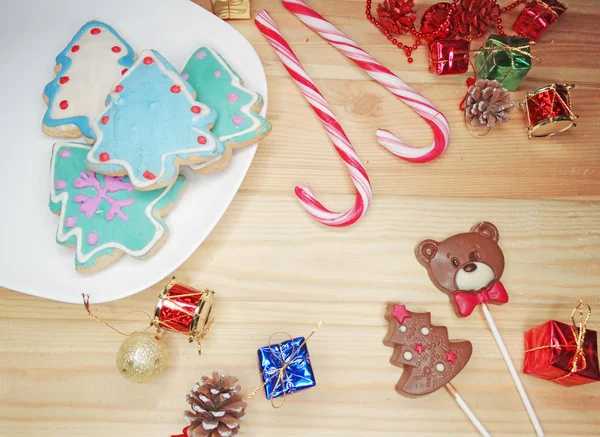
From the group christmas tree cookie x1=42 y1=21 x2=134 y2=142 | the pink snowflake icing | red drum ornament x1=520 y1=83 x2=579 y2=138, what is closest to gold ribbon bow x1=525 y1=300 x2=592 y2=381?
red drum ornament x1=520 y1=83 x2=579 y2=138

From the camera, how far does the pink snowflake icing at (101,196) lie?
1.09m

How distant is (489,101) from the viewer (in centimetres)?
126

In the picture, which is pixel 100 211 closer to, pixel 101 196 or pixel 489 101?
pixel 101 196

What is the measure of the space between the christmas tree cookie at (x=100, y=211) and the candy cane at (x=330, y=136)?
0.97 feet

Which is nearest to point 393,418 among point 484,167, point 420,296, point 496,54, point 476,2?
point 420,296

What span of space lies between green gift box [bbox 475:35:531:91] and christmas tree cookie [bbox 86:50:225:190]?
0.67m

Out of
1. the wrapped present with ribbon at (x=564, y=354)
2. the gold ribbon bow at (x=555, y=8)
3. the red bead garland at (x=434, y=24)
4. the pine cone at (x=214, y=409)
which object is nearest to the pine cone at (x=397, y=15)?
the red bead garland at (x=434, y=24)

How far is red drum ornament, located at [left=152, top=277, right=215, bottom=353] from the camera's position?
3.47 ft

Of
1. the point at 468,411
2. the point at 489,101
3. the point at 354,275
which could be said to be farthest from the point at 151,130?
the point at 468,411

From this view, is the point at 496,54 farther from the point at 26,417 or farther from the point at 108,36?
the point at 26,417

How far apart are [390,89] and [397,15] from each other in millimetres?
187

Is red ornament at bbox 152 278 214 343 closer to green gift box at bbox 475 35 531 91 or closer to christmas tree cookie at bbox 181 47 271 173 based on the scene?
christmas tree cookie at bbox 181 47 271 173

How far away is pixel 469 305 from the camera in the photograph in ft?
3.83

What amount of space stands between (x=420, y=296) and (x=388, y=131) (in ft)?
1.28
